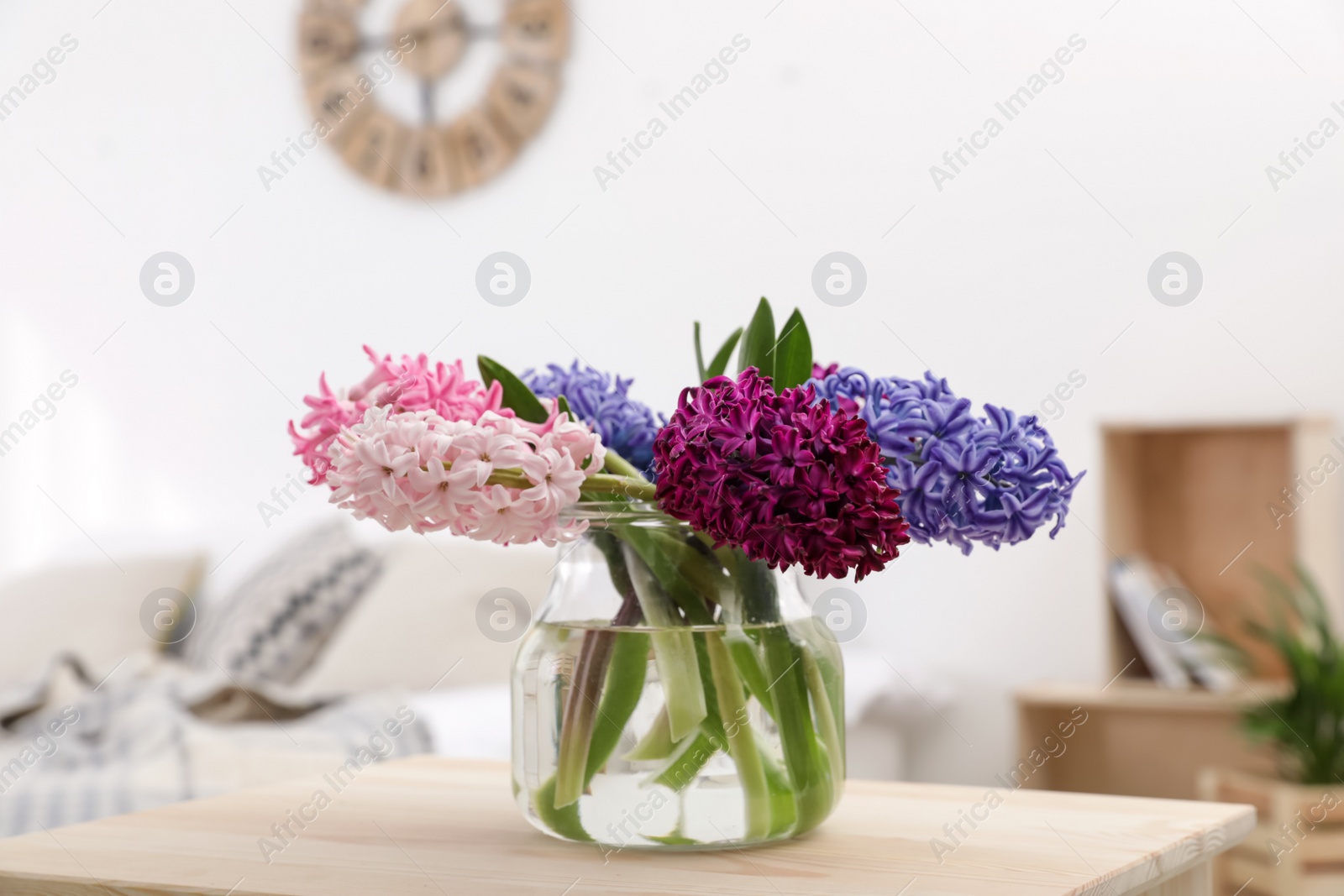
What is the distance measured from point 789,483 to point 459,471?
0.18 meters

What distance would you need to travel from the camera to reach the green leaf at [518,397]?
Answer: 2.69 feet

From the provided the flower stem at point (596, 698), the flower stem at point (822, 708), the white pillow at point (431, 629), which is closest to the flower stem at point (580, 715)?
the flower stem at point (596, 698)

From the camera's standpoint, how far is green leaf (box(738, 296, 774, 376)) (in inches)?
31.5

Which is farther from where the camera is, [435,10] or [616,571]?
[435,10]

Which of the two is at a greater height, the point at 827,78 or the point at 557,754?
the point at 827,78

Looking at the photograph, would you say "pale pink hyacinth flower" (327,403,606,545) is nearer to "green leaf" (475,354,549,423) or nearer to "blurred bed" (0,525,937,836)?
"green leaf" (475,354,549,423)

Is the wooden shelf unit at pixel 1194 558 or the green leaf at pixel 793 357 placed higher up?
the green leaf at pixel 793 357

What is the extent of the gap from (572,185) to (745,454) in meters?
2.13

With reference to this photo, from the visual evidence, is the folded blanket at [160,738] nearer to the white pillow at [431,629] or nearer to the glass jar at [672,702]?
the white pillow at [431,629]

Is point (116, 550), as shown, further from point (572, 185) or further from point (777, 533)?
point (777, 533)

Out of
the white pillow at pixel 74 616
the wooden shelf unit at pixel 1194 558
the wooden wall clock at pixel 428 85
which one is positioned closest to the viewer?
the wooden shelf unit at pixel 1194 558

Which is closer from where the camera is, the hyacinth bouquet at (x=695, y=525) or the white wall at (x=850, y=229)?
the hyacinth bouquet at (x=695, y=525)

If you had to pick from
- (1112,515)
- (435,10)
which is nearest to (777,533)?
(1112,515)

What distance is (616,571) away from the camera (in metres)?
0.80
